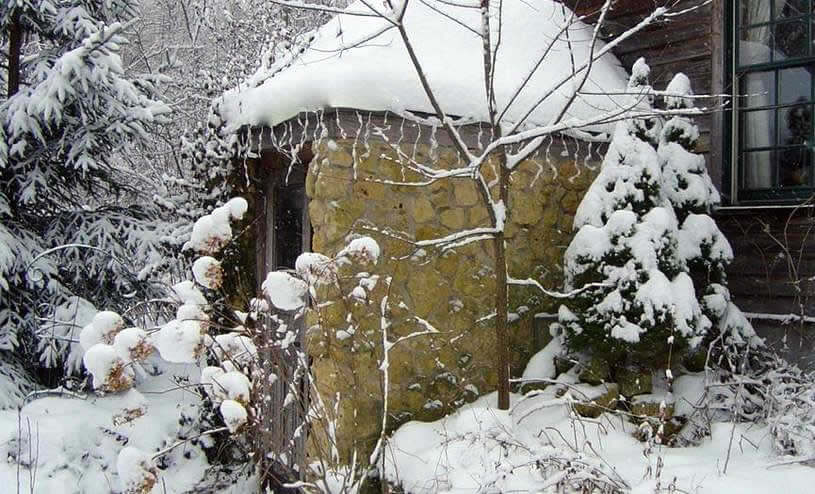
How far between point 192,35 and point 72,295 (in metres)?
7.11

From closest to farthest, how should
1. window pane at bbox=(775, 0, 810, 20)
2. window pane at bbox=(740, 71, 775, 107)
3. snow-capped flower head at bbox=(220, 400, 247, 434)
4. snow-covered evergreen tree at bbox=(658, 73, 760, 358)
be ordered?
1. snow-capped flower head at bbox=(220, 400, 247, 434)
2. snow-covered evergreen tree at bbox=(658, 73, 760, 358)
3. window pane at bbox=(775, 0, 810, 20)
4. window pane at bbox=(740, 71, 775, 107)

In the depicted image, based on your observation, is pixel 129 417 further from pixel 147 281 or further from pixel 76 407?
pixel 147 281

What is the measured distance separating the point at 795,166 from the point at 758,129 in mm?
385

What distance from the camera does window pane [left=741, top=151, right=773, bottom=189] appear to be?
475 centimetres

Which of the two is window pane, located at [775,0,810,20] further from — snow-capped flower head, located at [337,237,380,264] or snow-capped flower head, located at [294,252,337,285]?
snow-capped flower head, located at [294,252,337,285]

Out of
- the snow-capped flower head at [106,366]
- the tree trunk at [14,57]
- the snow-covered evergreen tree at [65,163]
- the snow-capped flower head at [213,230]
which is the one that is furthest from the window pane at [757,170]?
the tree trunk at [14,57]

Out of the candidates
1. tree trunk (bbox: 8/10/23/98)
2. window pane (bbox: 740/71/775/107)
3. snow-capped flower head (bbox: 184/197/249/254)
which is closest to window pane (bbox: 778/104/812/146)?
window pane (bbox: 740/71/775/107)

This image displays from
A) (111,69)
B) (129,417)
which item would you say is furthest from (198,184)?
(129,417)

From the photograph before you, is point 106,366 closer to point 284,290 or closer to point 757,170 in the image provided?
point 284,290

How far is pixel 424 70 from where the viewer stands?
13.3 ft

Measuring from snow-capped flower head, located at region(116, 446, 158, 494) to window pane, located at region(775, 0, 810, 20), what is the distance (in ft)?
16.5

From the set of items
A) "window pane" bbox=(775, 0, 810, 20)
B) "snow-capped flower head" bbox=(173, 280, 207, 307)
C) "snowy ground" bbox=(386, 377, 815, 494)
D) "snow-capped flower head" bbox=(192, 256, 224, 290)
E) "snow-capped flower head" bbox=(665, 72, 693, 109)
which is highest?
"window pane" bbox=(775, 0, 810, 20)

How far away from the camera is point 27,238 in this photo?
5188 mm

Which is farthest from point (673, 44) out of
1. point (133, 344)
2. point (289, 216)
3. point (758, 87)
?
point (133, 344)
